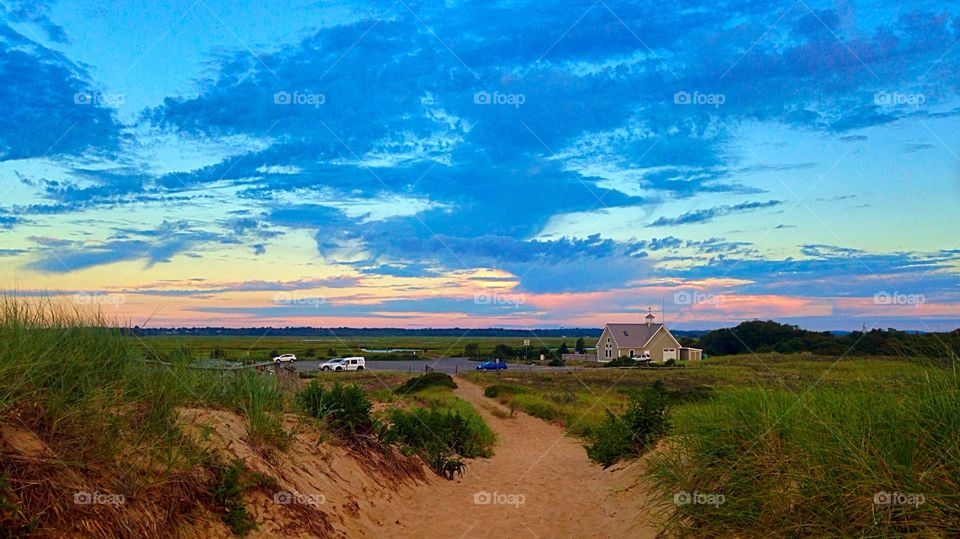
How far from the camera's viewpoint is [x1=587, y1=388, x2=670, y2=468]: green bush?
14.8 meters

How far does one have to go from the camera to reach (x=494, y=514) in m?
11.6

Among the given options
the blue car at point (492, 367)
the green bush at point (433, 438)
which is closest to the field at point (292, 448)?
the green bush at point (433, 438)

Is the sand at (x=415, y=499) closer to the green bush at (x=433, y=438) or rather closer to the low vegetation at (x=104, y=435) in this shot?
the low vegetation at (x=104, y=435)

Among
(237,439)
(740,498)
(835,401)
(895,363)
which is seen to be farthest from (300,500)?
(895,363)

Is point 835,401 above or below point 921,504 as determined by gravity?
above

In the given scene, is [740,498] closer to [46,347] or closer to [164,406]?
[164,406]

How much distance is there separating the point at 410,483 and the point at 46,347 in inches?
285

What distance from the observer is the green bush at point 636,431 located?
1475 cm

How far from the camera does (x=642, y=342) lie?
3027 inches

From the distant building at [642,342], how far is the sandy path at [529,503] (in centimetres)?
5925

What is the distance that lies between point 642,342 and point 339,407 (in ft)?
221

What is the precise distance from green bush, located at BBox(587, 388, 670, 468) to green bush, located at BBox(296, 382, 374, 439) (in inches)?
211

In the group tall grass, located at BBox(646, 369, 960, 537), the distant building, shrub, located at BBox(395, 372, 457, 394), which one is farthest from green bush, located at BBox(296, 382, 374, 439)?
the distant building

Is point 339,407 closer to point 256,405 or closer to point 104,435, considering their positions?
point 256,405
